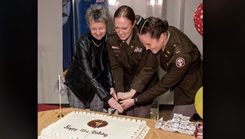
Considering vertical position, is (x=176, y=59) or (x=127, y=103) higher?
(x=176, y=59)

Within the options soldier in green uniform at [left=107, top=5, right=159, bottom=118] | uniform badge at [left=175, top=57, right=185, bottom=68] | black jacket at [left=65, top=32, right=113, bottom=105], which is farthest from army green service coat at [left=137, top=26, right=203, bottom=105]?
black jacket at [left=65, top=32, right=113, bottom=105]

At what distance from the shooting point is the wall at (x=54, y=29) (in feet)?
7.67

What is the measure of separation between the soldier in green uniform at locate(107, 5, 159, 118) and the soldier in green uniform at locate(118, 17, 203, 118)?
2.9 inches

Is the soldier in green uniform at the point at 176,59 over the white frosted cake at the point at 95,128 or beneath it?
over

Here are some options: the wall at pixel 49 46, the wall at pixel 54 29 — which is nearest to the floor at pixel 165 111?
the wall at pixel 54 29

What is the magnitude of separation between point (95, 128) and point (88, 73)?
963 mm

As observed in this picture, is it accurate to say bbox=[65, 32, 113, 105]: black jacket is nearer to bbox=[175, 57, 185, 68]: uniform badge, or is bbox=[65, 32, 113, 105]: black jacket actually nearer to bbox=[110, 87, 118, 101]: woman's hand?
bbox=[110, 87, 118, 101]: woman's hand

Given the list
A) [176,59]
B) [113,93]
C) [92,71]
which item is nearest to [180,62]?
[176,59]

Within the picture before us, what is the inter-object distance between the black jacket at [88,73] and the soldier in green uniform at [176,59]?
46 cm

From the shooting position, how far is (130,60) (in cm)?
246

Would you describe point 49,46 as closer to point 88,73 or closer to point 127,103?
point 88,73

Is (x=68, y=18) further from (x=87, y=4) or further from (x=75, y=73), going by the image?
(x=75, y=73)

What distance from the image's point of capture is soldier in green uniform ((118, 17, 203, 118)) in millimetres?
2264

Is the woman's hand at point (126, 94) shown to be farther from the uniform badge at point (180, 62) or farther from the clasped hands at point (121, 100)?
the uniform badge at point (180, 62)
